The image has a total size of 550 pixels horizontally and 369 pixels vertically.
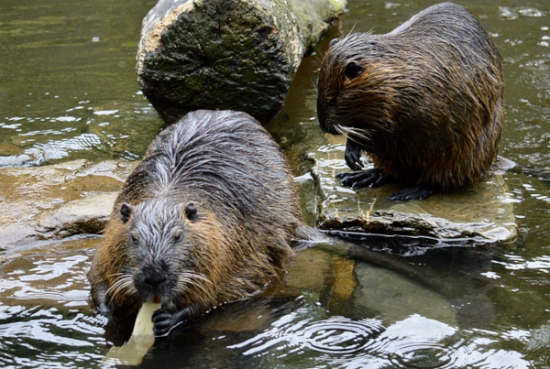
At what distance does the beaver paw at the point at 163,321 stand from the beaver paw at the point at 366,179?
227 centimetres

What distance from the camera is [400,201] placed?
235 inches

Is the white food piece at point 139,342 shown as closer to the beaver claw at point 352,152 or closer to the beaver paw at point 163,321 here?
the beaver paw at point 163,321

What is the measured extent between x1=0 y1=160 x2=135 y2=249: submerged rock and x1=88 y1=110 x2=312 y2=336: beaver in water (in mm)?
693

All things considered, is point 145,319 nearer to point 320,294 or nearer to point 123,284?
point 123,284

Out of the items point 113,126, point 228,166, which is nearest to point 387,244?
point 228,166

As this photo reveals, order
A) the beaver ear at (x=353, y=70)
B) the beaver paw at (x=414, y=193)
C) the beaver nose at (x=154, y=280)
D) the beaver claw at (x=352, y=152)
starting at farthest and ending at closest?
the beaver paw at (x=414, y=193) → the beaver claw at (x=352, y=152) → the beaver ear at (x=353, y=70) → the beaver nose at (x=154, y=280)

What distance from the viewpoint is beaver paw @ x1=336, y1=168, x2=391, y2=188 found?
6.27m

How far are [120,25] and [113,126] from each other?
3.56 metres

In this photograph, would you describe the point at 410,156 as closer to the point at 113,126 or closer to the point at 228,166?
the point at 228,166

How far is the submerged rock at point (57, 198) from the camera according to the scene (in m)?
5.51

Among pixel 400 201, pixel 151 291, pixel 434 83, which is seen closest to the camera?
pixel 151 291

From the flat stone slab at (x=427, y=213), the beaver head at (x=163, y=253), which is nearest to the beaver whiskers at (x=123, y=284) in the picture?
the beaver head at (x=163, y=253)

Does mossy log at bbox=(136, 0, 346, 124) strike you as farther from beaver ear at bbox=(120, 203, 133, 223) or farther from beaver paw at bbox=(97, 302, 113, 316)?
beaver paw at bbox=(97, 302, 113, 316)

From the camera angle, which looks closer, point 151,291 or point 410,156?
point 151,291
